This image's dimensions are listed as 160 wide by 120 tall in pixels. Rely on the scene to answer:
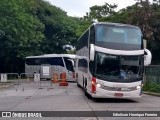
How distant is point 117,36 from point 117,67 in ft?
5.34

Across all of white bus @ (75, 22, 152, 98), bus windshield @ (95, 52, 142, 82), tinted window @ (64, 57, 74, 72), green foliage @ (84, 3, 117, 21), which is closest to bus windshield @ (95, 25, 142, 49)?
white bus @ (75, 22, 152, 98)

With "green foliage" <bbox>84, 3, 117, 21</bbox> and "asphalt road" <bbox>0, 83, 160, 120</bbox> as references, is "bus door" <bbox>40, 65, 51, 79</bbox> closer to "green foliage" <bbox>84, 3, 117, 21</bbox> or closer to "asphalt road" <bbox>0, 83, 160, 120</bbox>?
"green foliage" <bbox>84, 3, 117, 21</bbox>

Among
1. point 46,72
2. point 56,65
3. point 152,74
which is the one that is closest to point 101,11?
point 56,65

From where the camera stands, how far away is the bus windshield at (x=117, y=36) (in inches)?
749

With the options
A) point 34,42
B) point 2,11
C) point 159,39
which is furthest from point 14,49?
point 159,39

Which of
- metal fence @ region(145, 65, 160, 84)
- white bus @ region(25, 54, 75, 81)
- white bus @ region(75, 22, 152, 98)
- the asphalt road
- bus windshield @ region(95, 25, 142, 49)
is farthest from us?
white bus @ region(25, 54, 75, 81)

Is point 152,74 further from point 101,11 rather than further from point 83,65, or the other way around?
point 101,11

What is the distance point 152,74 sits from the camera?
27578 millimetres

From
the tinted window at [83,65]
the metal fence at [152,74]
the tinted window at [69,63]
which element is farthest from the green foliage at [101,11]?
the tinted window at [83,65]

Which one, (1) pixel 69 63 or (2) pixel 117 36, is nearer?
(2) pixel 117 36

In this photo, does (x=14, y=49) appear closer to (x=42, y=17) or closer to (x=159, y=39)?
(x=42, y=17)

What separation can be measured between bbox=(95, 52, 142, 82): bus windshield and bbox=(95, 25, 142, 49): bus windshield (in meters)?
0.61

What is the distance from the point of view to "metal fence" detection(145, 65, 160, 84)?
2681 centimetres

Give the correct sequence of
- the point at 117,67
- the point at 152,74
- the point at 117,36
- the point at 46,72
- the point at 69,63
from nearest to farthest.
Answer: the point at 117,67 → the point at 117,36 → the point at 152,74 → the point at 46,72 → the point at 69,63
